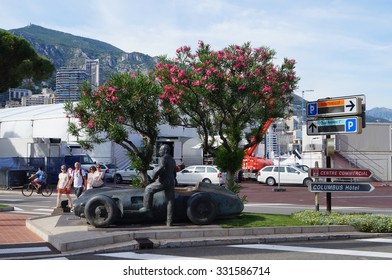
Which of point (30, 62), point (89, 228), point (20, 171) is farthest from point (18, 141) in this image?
point (89, 228)

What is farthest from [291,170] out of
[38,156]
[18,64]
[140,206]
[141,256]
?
[141,256]

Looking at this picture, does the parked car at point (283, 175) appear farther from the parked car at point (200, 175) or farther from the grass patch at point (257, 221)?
the grass patch at point (257, 221)

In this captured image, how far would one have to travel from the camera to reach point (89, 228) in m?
11.3

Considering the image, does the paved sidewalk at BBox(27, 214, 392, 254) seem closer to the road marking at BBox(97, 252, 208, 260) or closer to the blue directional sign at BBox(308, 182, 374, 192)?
the road marking at BBox(97, 252, 208, 260)

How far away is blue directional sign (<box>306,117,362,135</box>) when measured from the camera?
13.5m

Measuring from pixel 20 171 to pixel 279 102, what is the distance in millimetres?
21451

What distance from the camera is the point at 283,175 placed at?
115 ft

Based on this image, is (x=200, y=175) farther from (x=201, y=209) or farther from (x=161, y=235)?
(x=161, y=235)

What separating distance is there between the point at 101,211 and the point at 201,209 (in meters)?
2.29

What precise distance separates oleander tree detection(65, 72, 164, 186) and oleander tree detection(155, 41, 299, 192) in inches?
26.8

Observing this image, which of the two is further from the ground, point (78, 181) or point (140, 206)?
point (78, 181)

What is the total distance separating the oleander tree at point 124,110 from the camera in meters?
13.6

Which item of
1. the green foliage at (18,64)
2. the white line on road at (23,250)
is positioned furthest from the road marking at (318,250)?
the green foliage at (18,64)

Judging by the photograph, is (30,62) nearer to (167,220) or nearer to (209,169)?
(209,169)
